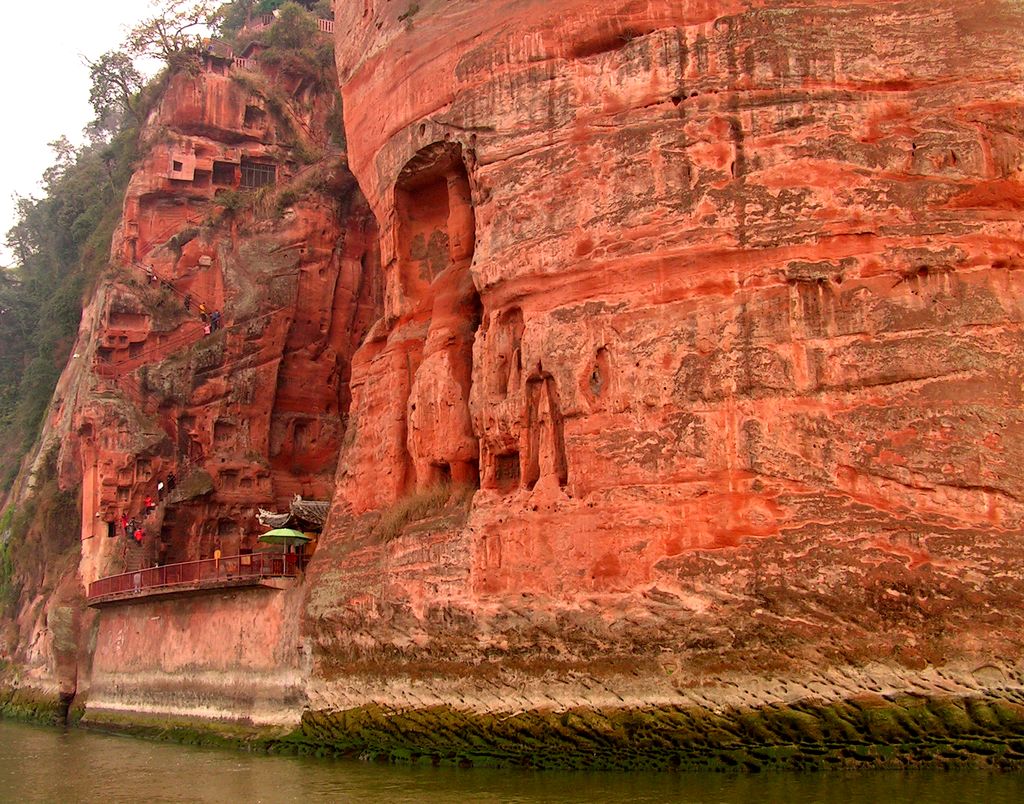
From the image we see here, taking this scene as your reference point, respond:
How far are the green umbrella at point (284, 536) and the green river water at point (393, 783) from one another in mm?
4392

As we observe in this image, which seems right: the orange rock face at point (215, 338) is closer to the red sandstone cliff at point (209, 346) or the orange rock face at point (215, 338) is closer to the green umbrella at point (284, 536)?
the red sandstone cliff at point (209, 346)

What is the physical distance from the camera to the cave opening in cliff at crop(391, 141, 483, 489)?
21703 millimetres

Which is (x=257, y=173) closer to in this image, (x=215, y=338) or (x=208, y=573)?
(x=215, y=338)

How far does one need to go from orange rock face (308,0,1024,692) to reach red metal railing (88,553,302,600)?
3841 mm

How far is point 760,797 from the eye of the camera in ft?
46.5

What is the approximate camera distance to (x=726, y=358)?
683 inches

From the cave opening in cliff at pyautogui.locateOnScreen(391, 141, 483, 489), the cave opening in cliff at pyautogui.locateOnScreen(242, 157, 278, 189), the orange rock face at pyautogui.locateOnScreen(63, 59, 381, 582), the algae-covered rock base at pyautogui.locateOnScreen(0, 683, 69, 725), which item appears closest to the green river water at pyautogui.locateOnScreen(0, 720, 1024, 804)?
the cave opening in cliff at pyautogui.locateOnScreen(391, 141, 483, 489)

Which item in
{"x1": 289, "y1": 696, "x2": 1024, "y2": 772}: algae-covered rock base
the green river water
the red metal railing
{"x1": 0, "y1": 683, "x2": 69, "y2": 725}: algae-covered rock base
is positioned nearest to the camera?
the green river water

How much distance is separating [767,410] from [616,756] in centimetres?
510

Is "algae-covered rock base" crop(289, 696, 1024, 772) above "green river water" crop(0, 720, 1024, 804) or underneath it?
above

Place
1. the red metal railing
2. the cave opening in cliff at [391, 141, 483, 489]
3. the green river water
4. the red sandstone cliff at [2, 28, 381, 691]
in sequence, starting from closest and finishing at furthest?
the green river water
the cave opening in cliff at [391, 141, 483, 489]
the red metal railing
the red sandstone cliff at [2, 28, 381, 691]

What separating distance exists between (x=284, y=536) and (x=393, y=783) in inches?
358

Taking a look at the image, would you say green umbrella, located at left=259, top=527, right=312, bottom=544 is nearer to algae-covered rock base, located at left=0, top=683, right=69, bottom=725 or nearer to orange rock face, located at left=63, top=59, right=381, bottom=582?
orange rock face, located at left=63, top=59, right=381, bottom=582

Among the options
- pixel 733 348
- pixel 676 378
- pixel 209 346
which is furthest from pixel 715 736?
pixel 209 346
